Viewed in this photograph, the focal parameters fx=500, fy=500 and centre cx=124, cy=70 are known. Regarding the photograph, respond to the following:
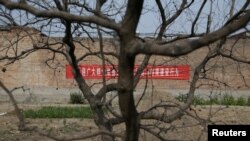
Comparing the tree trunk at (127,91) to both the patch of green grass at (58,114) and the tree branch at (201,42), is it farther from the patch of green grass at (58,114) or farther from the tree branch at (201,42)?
the patch of green grass at (58,114)

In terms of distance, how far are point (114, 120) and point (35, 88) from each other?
23.3 m

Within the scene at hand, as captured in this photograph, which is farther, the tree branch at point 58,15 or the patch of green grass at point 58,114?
the patch of green grass at point 58,114

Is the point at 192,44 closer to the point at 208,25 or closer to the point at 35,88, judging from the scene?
the point at 208,25

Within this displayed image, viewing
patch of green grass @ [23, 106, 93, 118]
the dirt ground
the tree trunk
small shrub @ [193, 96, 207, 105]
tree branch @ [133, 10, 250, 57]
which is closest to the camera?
tree branch @ [133, 10, 250, 57]

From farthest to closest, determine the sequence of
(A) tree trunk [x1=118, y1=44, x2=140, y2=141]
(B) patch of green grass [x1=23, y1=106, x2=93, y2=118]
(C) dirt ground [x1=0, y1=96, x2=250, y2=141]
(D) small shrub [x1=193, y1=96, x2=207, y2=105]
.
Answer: (D) small shrub [x1=193, y1=96, x2=207, y2=105]
(B) patch of green grass [x1=23, y1=106, x2=93, y2=118]
(C) dirt ground [x1=0, y1=96, x2=250, y2=141]
(A) tree trunk [x1=118, y1=44, x2=140, y2=141]

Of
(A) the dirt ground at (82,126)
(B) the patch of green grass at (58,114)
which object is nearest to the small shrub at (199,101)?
(A) the dirt ground at (82,126)

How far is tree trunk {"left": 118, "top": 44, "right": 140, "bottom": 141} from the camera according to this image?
2.04 m

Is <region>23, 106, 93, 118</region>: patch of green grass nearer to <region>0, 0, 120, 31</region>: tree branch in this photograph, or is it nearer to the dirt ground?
the dirt ground

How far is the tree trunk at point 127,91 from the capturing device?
2.04 metres

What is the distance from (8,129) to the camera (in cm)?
1084

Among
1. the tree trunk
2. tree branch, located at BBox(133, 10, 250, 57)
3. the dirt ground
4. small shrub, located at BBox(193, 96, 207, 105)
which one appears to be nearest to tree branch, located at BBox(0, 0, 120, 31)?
the tree trunk

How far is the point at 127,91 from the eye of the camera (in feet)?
6.96

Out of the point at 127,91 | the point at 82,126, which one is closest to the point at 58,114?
the point at 82,126

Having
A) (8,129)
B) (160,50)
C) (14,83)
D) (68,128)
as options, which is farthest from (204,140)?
(14,83)
